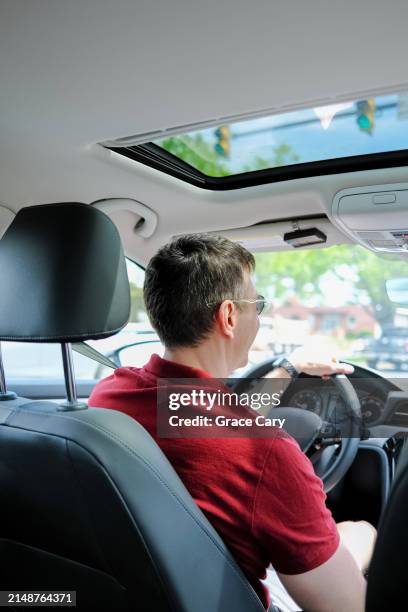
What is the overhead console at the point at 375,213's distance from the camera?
229 centimetres

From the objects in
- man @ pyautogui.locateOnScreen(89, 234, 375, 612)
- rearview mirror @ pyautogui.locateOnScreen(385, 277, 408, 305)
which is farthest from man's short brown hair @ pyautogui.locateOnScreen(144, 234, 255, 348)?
rearview mirror @ pyautogui.locateOnScreen(385, 277, 408, 305)

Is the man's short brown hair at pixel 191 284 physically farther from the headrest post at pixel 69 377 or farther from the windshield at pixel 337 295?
the windshield at pixel 337 295

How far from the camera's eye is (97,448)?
4.19ft

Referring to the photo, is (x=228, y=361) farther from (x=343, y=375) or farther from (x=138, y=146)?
(x=343, y=375)

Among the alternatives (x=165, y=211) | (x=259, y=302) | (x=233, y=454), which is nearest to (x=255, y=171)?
(x=165, y=211)

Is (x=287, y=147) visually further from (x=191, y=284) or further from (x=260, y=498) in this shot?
(x=260, y=498)

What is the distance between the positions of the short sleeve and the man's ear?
37 centimetres

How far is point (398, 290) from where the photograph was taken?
2752 mm

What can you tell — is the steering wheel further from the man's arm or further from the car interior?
the man's arm

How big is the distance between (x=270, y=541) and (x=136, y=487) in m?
0.33

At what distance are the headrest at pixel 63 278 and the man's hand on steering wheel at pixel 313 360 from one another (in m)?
0.99

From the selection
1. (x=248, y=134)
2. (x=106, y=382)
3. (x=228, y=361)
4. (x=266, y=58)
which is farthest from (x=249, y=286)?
(x=248, y=134)

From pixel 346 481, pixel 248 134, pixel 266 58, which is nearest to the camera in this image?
pixel 266 58

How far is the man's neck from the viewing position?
161cm
